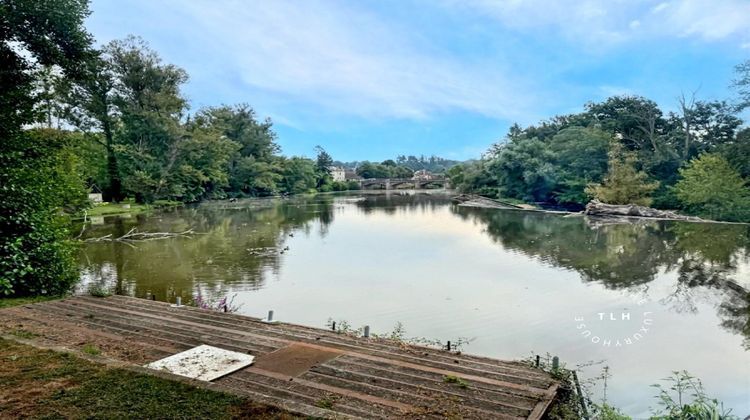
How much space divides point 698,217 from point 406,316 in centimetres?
2651

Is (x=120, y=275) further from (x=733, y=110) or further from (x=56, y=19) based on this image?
(x=733, y=110)

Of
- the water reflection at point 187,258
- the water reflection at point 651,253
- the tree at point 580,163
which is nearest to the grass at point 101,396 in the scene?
the water reflection at point 187,258

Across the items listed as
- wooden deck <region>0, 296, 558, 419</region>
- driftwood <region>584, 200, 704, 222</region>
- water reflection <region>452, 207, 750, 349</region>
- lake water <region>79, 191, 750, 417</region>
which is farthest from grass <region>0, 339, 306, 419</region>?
driftwood <region>584, 200, 704, 222</region>

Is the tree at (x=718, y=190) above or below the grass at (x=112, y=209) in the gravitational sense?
above

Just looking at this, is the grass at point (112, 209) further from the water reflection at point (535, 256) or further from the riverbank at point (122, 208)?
the water reflection at point (535, 256)

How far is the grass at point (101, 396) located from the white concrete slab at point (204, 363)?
0.42m

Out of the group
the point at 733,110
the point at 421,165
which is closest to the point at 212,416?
the point at 733,110

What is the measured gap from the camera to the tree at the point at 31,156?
6789 mm

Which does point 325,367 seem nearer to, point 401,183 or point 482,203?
point 482,203

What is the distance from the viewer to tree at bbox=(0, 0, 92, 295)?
679 centimetres

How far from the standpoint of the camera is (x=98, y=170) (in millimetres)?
32562

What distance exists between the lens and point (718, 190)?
24734 mm

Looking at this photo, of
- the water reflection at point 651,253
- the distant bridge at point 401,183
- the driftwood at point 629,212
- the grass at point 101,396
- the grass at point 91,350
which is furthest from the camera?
the distant bridge at point 401,183

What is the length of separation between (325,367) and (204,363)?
3.91 ft
